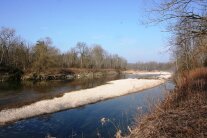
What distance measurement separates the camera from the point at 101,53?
142m

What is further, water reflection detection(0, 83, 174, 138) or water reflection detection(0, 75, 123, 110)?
water reflection detection(0, 75, 123, 110)

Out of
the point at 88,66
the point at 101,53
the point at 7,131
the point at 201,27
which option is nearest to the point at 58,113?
the point at 7,131

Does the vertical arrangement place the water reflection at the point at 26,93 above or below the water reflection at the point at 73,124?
above

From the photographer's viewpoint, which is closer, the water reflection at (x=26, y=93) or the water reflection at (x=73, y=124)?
the water reflection at (x=73, y=124)

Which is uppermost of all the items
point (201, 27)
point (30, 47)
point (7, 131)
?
point (30, 47)

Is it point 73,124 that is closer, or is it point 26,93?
point 73,124

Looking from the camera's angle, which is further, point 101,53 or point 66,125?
point 101,53

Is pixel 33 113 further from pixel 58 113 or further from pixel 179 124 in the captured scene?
pixel 179 124

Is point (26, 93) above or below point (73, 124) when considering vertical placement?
above

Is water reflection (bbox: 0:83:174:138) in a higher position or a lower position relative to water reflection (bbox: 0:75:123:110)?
lower

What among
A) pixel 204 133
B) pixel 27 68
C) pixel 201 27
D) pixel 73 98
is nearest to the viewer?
pixel 204 133

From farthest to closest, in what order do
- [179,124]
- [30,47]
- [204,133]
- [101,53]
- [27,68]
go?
1. [101,53]
2. [30,47]
3. [27,68]
4. [179,124]
5. [204,133]

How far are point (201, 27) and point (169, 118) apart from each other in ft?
15.4

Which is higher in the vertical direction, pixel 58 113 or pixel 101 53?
pixel 101 53
